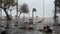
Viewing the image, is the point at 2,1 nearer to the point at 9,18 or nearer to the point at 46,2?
the point at 9,18

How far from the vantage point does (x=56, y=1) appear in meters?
2.77

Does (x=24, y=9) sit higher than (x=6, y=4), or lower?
lower

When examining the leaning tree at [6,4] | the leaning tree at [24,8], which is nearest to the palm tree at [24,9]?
the leaning tree at [24,8]

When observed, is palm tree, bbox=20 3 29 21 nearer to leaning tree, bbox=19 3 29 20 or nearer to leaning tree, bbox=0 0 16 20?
leaning tree, bbox=19 3 29 20

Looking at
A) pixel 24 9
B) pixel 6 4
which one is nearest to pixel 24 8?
→ pixel 24 9

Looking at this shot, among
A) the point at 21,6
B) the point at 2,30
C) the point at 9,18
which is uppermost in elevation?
the point at 21,6

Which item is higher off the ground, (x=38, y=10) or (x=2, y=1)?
(x=2, y=1)

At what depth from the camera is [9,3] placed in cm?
286

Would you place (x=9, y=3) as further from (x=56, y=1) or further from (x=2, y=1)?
(x=56, y=1)

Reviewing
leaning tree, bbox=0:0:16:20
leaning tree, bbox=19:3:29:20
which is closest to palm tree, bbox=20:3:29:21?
leaning tree, bbox=19:3:29:20

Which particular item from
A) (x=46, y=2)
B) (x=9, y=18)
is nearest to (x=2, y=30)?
(x=9, y=18)

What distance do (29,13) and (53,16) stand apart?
1.68 ft

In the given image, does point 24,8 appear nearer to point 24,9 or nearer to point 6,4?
point 24,9

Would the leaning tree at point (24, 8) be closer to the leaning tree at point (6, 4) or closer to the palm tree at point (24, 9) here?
the palm tree at point (24, 9)
